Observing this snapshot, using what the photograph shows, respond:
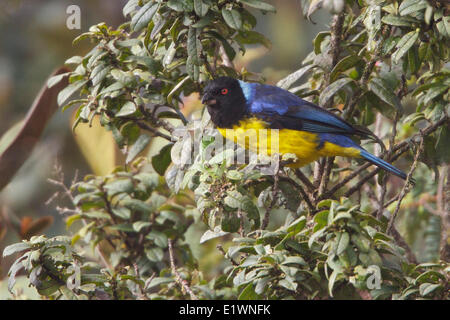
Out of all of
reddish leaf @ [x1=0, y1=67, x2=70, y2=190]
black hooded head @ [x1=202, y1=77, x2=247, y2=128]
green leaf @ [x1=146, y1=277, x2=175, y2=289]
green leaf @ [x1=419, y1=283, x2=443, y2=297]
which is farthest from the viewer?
reddish leaf @ [x1=0, y1=67, x2=70, y2=190]

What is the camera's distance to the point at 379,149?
129 inches

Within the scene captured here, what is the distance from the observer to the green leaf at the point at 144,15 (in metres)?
2.55

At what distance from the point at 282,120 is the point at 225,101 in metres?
0.38

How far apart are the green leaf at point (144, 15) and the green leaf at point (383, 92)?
96 centimetres

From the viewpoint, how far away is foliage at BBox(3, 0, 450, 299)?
2281 mm

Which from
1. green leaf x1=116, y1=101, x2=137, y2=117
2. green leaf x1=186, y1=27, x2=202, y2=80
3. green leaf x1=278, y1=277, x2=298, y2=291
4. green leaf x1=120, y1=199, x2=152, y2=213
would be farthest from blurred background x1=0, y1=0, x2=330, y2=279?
green leaf x1=278, y1=277, x2=298, y2=291

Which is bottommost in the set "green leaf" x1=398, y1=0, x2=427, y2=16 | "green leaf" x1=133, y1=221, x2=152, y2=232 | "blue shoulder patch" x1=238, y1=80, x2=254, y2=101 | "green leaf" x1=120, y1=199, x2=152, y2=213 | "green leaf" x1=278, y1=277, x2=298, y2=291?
"green leaf" x1=278, y1=277, x2=298, y2=291

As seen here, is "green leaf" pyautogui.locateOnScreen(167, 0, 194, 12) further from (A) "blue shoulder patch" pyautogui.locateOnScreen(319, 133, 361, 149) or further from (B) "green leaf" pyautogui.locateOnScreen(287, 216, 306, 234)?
(A) "blue shoulder patch" pyautogui.locateOnScreen(319, 133, 361, 149)

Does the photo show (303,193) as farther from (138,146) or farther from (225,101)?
(138,146)

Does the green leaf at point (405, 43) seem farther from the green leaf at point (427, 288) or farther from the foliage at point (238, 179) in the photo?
the green leaf at point (427, 288)

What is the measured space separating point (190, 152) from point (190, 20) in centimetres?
54

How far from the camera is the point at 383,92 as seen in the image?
2715 millimetres

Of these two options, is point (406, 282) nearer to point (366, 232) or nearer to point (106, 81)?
point (366, 232)

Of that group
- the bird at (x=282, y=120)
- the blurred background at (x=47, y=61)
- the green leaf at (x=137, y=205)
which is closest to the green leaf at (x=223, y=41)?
the bird at (x=282, y=120)
